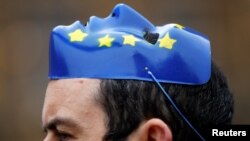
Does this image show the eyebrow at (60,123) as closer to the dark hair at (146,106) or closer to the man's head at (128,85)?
the man's head at (128,85)

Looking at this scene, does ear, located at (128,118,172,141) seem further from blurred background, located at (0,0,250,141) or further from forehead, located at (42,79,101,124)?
blurred background, located at (0,0,250,141)

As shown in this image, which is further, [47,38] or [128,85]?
[47,38]

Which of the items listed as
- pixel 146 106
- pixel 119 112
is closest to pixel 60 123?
pixel 119 112

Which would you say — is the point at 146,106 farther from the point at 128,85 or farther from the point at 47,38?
the point at 47,38

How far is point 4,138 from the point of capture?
22.4 ft

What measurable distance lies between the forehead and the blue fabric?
0.04 meters

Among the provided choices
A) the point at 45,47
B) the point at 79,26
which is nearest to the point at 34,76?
the point at 45,47

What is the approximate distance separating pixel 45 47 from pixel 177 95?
443 cm

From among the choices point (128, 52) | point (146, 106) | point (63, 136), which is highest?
point (128, 52)

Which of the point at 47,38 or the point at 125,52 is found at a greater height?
the point at 47,38

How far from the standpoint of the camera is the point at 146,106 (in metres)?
2.35

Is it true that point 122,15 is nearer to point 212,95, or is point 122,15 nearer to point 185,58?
point 185,58

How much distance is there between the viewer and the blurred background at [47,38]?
259 inches

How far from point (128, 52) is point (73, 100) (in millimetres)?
277
